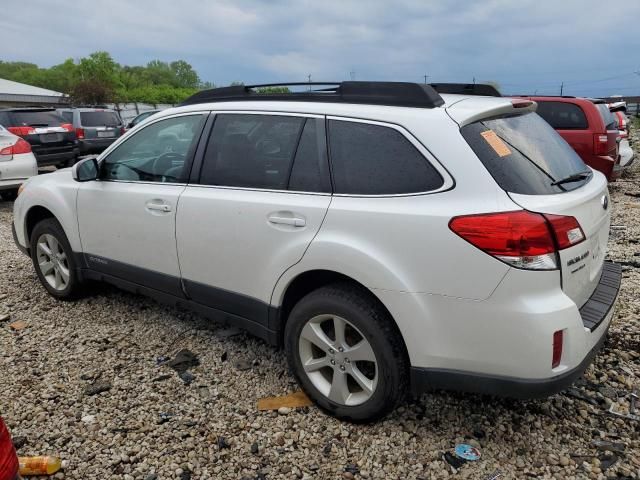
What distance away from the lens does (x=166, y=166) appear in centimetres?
347

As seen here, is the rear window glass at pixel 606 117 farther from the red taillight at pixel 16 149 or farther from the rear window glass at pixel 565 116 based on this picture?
the red taillight at pixel 16 149

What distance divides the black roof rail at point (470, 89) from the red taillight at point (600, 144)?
18.6ft

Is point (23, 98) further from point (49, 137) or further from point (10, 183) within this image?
point (10, 183)

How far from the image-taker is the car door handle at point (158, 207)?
330 cm

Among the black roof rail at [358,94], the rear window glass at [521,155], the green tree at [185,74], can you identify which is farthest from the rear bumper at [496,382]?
the green tree at [185,74]

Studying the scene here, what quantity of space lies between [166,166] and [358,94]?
1489 millimetres

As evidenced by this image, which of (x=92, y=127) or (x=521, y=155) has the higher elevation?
(x=521, y=155)

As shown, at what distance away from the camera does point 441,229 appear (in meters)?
2.21

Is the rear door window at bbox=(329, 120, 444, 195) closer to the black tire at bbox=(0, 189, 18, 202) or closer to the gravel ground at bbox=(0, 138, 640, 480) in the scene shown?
the gravel ground at bbox=(0, 138, 640, 480)

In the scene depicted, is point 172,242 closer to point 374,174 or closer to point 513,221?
point 374,174

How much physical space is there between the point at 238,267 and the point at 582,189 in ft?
6.26

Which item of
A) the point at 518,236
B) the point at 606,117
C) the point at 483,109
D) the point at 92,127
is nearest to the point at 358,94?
the point at 483,109

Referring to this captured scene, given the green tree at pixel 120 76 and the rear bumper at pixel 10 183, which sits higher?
the green tree at pixel 120 76

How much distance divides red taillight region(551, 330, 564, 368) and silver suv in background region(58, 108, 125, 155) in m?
14.0
